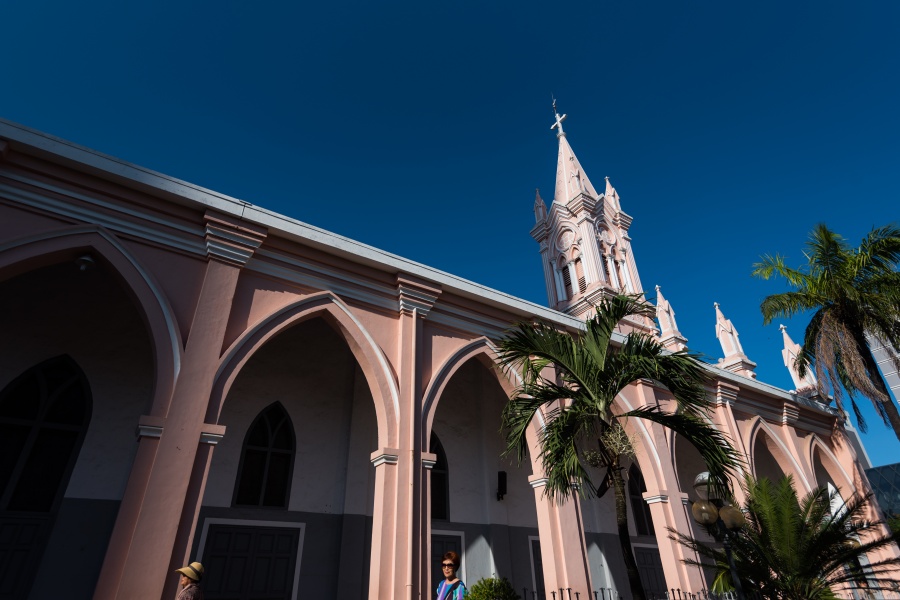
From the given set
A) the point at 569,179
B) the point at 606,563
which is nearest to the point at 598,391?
the point at 606,563

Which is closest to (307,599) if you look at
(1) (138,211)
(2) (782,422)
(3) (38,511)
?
(3) (38,511)

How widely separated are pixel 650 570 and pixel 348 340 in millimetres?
10354

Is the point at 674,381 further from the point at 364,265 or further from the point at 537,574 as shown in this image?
the point at 537,574

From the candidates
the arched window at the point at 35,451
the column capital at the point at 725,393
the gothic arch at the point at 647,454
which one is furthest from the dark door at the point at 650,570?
the arched window at the point at 35,451

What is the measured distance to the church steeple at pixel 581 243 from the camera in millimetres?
26250

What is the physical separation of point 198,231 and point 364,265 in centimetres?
278

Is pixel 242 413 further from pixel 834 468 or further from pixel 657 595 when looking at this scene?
pixel 834 468

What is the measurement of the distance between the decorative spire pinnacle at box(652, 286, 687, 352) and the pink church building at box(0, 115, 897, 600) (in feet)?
46.5

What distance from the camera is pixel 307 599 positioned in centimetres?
897

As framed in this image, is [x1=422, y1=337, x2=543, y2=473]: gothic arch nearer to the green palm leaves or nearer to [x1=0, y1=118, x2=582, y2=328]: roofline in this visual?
[x1=0, y1=118, x2=582, y2=328]: roofline

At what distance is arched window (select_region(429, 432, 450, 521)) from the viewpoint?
440 inches

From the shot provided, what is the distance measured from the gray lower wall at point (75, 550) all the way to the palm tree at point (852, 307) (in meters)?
16.0

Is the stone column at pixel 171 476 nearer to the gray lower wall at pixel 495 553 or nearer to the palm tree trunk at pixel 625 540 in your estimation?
the palm tree trunk at pixel 625 540

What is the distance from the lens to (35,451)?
7961 millimetres
